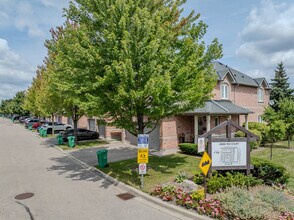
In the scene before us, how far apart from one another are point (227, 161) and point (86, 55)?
7.32m

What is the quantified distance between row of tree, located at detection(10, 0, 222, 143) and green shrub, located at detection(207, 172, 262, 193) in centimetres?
336

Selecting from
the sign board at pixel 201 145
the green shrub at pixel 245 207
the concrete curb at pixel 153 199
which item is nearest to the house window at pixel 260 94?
the sign board at pixel 201 145

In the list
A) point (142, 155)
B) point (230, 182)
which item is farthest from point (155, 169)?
point (230, 182)

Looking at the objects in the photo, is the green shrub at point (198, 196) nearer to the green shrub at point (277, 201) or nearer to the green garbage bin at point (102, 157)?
the green shrub at point (277, 201)

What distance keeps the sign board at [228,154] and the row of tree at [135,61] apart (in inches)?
89.6

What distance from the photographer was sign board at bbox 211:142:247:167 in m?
8.97

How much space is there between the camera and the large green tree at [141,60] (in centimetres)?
857

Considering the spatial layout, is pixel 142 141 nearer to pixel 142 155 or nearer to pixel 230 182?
pixel 142 155

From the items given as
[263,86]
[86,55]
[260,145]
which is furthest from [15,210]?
[263,86]

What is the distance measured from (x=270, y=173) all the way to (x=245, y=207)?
391 centimetres

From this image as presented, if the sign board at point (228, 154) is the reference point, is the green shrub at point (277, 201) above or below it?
below

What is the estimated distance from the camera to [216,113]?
17203 millimetres

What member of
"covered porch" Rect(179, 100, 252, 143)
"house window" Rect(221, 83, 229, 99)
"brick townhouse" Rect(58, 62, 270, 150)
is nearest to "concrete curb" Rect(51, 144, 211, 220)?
"brick townhouse" Rect(58, 62, 270, 150)

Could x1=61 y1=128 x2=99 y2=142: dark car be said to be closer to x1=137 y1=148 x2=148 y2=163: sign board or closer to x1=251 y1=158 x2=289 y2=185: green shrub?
x1=137 y1=148 x2=148 y2=163: sign board
